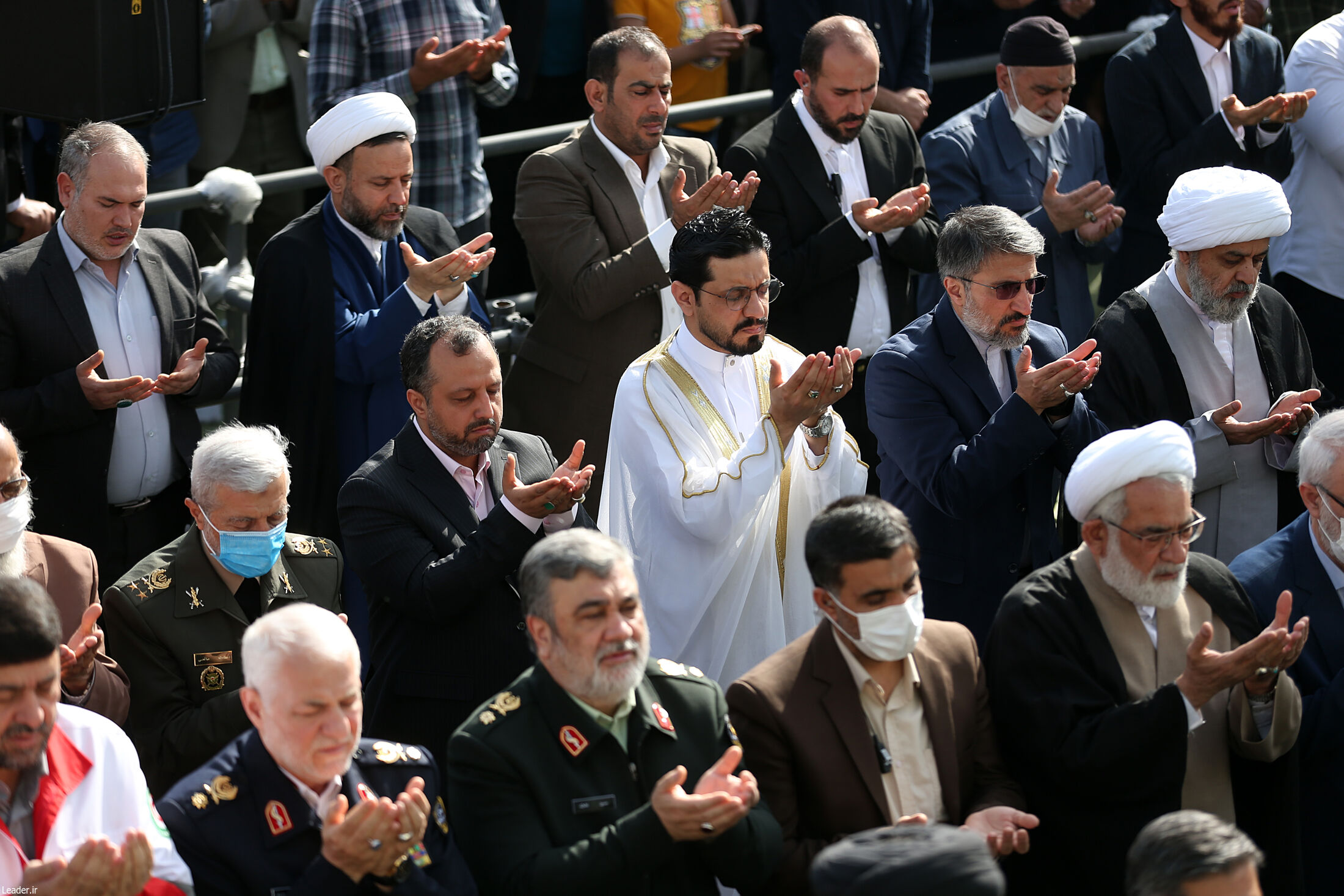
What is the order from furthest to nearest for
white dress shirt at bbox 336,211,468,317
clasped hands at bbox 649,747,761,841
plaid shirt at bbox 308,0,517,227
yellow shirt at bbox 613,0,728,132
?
yellow shirt at bbox 613,0,728,132, plaid shirt at bbox 308,0,517,227, white dress shirt at bbox 336,211,468,317, clasped hands at bbox 649,747,761,841

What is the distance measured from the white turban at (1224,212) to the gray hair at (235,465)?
307 centimetres

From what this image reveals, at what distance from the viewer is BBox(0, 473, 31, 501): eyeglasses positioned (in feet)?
14.9

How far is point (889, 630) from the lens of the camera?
416 cm

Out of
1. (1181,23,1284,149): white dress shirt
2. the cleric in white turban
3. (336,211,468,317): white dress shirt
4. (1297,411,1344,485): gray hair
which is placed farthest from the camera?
(1181,23,1284,149): white dress shirt

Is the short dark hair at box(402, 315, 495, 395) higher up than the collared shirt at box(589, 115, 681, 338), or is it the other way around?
the collared shirt at box(589, 115, 681, 338)

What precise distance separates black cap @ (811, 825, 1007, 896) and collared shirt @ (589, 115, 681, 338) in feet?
11.0

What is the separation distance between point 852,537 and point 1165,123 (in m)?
4.11

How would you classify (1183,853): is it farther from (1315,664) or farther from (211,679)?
(211,679)

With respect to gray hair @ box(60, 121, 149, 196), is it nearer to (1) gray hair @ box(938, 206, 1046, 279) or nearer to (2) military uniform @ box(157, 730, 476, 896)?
(2) military uniform @ box(157, 730, 476, 896)

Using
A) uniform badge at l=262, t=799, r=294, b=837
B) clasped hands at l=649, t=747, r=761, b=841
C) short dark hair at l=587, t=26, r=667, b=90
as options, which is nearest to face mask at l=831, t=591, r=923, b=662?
clasped hands at l=649, t=747, r=761, b=841

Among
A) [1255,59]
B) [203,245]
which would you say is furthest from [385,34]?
[1255,59]

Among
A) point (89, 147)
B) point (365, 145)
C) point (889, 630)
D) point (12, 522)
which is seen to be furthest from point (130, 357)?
point (889, 630)

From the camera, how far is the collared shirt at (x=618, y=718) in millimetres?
3977

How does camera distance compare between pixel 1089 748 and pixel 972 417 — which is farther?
pixel 972 417
